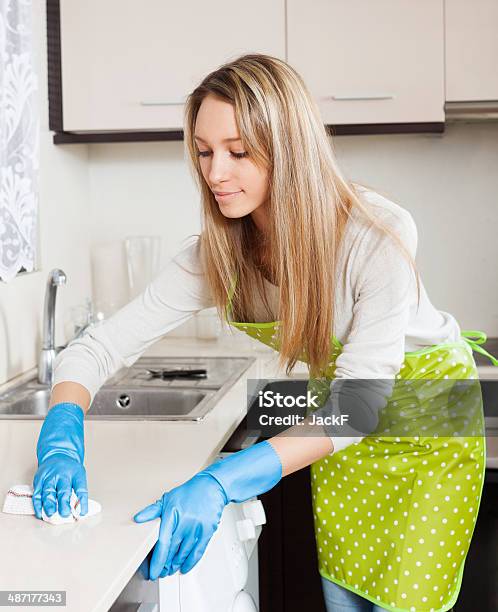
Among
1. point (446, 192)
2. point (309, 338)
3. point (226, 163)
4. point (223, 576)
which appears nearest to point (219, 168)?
point (226, 163)

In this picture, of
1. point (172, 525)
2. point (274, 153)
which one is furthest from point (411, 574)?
point (274, 153)

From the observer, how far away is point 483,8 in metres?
2.19

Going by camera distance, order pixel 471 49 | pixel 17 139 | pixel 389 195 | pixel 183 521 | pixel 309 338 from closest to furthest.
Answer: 1. pixel 183 521
2. pixel 309 338
3. pixel 17 139
4. pixel 471 49
5. pixel 389 195

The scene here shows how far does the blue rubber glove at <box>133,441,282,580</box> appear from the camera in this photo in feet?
3.54

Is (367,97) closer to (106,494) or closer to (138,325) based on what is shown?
(138,325)

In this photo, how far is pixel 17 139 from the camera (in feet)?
6.53

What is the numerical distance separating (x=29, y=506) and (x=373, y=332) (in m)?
0.52

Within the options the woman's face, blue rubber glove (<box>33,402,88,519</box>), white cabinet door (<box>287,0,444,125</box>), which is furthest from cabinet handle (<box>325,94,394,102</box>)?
blue rubber glove (<box>33,402,88,519</box>)

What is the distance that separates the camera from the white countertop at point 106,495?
92cm

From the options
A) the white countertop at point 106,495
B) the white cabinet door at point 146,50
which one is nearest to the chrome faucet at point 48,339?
the white countertop at point 106,495

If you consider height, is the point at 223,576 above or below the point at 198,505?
below

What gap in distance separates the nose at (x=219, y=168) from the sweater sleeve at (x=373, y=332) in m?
0.23

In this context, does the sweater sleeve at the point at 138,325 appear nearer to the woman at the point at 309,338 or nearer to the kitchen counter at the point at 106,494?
the woman at the point at 309,338

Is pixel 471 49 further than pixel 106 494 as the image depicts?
Yes
